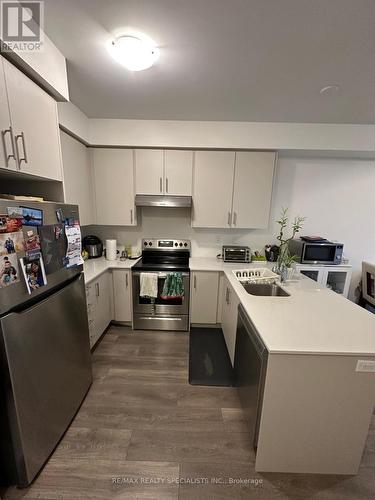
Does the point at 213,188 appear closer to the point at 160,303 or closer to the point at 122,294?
the point at 160,303

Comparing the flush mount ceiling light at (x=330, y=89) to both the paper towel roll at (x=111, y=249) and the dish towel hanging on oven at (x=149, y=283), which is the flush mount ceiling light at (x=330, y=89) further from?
the paper towel roll at (x=111, y=249)

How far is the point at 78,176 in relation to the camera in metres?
2.23

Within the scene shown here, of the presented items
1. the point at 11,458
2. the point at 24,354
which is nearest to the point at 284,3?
the point at 24,354

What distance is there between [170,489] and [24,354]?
44.3 inches

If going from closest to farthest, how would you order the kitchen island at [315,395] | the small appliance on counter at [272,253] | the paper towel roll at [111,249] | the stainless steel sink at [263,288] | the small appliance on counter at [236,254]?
the kitchen island at [315,395] → the stainless steel sink at [263,288] → the paper towel roll at [111,249] → the small appliance on counter at [236,254] → the small appliance on counter at [272,253]

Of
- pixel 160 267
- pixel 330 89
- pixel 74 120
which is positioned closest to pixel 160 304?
pixel 160 267

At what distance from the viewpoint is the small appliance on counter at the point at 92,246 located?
8.95 feet

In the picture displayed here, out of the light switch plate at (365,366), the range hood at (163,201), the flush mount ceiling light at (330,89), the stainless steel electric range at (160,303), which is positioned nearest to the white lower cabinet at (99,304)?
the stainless steel electric range at (160,303)

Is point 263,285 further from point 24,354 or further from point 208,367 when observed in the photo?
point 24,354

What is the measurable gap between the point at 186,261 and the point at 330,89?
221 centimetres

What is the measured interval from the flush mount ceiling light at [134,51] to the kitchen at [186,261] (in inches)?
1.5

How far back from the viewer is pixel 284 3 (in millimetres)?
974

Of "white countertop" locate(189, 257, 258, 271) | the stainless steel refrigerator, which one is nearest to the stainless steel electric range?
"white countertop" locate(189, 257, 258, 271)

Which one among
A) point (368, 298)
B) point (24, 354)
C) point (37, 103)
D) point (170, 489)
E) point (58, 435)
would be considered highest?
point (37, 103)
